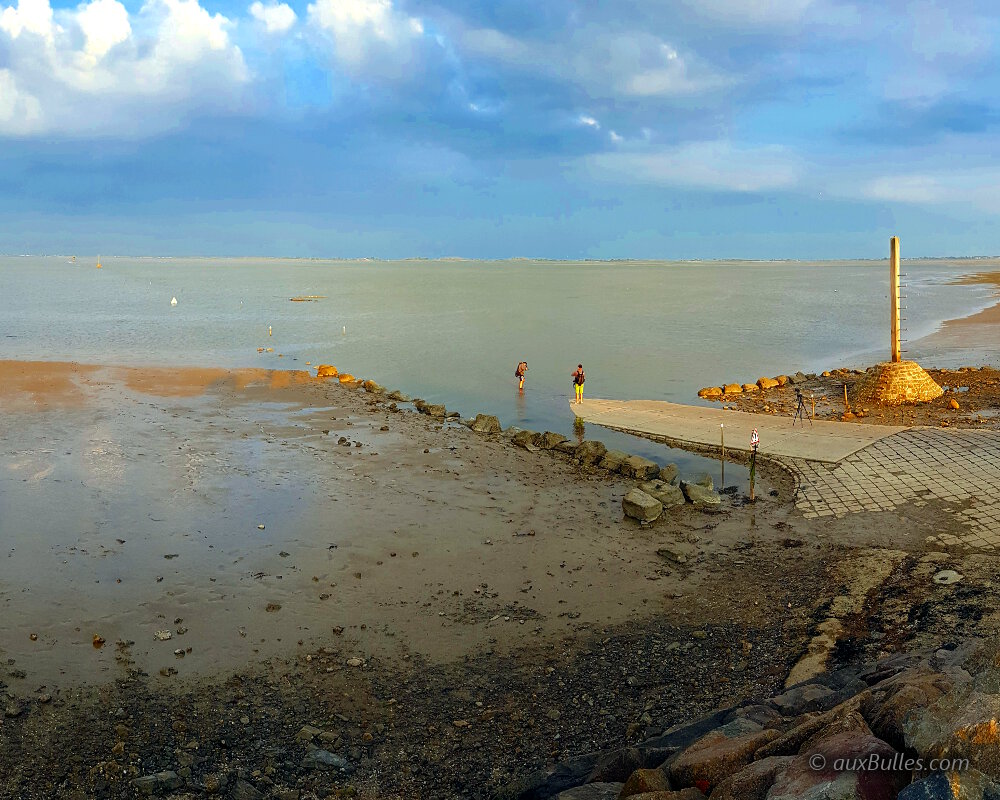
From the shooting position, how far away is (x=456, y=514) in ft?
50.2

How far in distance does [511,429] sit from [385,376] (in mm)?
13818

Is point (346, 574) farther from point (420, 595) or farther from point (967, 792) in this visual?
point (967, 792)

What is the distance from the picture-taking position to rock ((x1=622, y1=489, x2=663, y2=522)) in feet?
47.7

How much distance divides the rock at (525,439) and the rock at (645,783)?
1474cm

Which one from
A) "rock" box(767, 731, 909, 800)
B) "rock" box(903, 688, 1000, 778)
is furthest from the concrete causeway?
"rock" box(767, 731, 909, 800)

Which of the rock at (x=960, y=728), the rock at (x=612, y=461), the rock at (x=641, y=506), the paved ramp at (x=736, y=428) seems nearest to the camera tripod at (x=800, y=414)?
the paved ramp at (x=736, y=428)

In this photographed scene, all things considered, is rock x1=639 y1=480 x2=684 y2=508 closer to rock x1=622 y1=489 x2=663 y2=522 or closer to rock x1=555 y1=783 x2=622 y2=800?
rock x1=622 y1=489 x2=663 y2=522

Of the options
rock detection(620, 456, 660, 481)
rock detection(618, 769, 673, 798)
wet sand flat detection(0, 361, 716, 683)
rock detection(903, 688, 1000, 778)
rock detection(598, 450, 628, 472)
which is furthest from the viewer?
rock detection(598, 450, 628, 472)

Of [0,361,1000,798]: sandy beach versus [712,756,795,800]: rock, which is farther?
[0,361,1000,798]: sandy beach

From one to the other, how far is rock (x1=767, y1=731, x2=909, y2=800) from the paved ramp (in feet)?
41.9

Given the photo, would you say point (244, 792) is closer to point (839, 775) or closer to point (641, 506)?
point (839, 775)

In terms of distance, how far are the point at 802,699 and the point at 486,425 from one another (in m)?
15.8

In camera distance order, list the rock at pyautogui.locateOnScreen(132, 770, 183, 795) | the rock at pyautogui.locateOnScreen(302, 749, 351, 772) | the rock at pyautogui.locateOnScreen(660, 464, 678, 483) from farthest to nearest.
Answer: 1. the rock at pyautogui.locateOnScreen(660, 464, 678, 483)
2. the rock at pyautogui.locateOnScreen(302, 749, 351, 772)
3. the rock at pyautogui.locateOnScreen(132, 770, 183, 795)

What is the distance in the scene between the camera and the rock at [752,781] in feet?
16.8
